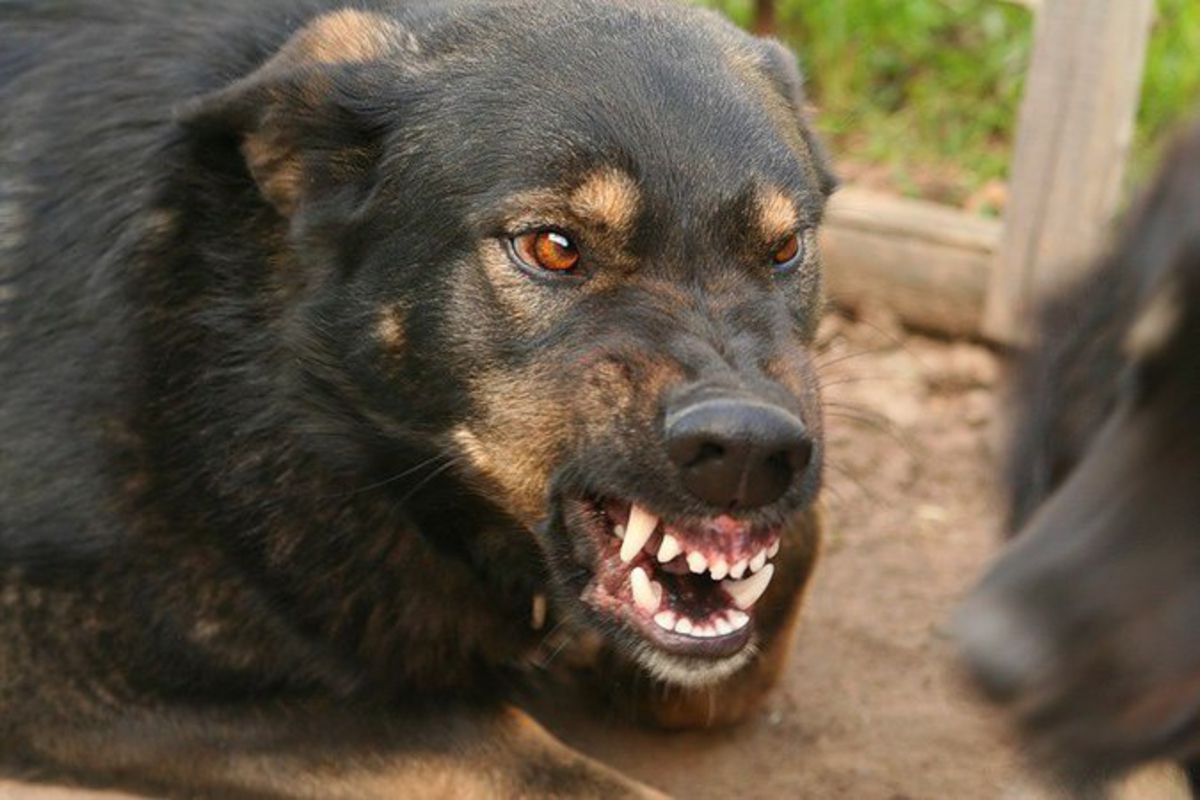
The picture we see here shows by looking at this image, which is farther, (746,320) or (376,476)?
(376,476)

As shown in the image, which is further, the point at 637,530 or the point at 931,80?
the point at 931,80

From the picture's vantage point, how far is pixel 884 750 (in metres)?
5.00

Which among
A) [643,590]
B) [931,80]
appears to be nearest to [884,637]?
[643,590]

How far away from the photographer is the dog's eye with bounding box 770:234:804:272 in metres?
4.22

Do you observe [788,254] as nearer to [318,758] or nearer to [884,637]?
[318,758]

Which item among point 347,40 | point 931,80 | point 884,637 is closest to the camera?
point 347,40

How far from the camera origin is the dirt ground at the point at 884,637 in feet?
16.0

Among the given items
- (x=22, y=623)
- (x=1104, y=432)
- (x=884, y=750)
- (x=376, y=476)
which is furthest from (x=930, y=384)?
(x=1104, y=432)

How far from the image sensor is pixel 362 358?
4262 mm

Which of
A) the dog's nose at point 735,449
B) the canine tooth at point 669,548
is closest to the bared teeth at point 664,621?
the canine tooth at point 669,548

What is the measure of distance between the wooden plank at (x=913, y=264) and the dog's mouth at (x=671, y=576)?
9.80 feet

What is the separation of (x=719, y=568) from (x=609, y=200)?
72 centimetres

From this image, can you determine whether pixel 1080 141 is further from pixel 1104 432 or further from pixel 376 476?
pixel 1104 432

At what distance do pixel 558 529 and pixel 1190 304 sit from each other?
1597 mm
